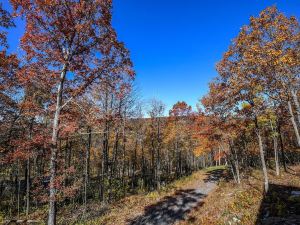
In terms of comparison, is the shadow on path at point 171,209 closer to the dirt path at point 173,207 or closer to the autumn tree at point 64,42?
the dirt path at point 173,207

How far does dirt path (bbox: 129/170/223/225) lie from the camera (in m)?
13.3

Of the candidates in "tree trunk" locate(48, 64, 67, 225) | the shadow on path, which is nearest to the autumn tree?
"tree trunk" locate(48, 64, 67, 225)

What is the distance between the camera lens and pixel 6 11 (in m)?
8.77

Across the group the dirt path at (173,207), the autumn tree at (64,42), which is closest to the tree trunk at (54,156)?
the autumn tree at (64,42)

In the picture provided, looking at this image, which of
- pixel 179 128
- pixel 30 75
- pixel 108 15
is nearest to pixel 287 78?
pixel 108 15

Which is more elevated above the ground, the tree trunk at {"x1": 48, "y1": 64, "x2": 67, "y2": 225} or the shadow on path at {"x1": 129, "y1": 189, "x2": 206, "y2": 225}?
the tree trunk at {"x1": 48, "y1": 64, "x2": 67, "y2": 225}

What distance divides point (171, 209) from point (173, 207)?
44 cm

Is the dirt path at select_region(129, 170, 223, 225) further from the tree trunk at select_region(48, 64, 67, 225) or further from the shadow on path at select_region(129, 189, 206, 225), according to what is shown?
A: the tree trunk at select_region(48, 64, 67, 225)

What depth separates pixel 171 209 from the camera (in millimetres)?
15281

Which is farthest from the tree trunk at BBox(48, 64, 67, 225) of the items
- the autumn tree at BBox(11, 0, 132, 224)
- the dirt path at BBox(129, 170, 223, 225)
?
the dirt path at BBox(129, 170, 223, 225)

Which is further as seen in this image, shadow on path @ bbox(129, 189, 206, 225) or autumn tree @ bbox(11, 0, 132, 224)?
shadow on path @ bbox(129, 189, 206, 225)

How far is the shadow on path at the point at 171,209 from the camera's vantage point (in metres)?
13.3

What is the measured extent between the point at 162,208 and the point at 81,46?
40.2ft

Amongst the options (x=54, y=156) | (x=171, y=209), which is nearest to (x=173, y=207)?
(x=171, y=209)
